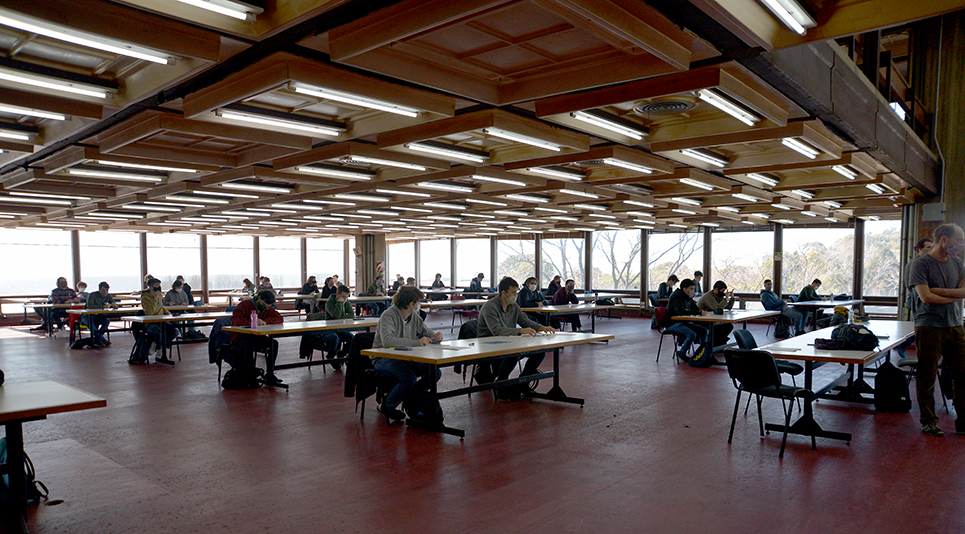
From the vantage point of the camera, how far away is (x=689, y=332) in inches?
376

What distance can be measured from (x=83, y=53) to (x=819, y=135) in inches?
242

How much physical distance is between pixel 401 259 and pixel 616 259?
10.3m

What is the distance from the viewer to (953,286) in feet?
16.9

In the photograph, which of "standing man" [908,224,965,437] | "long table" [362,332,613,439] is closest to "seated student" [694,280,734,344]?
"long table" [362,332,613,439]

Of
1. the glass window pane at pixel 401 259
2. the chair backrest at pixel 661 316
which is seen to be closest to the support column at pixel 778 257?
the chair backrest at pixel 661 316

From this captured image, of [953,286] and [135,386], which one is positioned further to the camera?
[135,386]

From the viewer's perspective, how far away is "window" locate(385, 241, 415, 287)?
86.9ft

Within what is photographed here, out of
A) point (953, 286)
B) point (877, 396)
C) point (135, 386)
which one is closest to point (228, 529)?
point (135, 386)

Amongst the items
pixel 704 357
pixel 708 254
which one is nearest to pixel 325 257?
pixel 708 254

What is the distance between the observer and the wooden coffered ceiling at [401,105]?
3.40 meters

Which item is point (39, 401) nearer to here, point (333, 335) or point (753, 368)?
point (753, 368)

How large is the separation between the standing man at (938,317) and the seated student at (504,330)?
346cm

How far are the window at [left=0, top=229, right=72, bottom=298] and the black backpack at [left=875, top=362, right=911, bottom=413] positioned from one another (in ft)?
71.7

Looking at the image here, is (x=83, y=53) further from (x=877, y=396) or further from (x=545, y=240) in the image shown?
(x=545, y=240)
